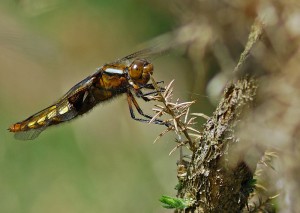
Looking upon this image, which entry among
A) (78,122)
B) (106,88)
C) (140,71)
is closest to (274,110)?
(140,71)

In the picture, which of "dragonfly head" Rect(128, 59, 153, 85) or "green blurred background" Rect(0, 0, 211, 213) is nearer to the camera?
"dragonfly head" Rect(128, 59, 153, 85)

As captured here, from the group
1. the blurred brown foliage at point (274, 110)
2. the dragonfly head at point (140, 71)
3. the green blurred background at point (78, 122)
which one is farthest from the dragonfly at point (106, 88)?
the green blurred background at point (78, 122)

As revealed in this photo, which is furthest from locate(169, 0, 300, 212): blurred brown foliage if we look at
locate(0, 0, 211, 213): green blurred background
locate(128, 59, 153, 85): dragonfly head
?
locate(0, 0, 211, 213): green blurred background

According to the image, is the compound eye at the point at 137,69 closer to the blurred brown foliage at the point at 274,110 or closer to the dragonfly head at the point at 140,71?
the dragonfly head at the point at 140,71

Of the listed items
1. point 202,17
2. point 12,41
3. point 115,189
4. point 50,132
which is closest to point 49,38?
point 12,41

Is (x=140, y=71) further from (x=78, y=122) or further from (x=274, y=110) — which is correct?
(x=78, y=122)

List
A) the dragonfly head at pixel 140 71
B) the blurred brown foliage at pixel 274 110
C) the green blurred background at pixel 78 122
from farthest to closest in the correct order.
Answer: the green blurred background at pixel 78 122, the dragonfly head at pixel 140 71, the blurred brown foliage at pixel 274 110

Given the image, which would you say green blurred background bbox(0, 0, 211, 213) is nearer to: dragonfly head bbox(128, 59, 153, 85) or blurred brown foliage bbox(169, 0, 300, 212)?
dragonfly head bbox(128, 59, 153, 85)

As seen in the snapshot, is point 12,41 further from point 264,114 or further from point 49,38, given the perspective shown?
point 264,114
